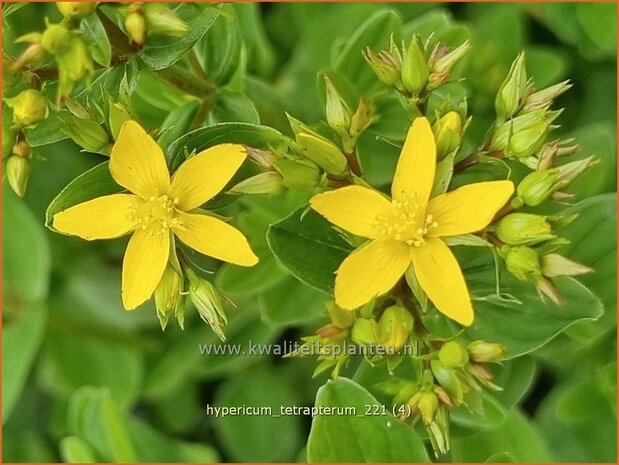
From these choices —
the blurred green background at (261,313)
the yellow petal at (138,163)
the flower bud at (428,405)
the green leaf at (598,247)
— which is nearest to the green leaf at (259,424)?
the blurred green background at (261,313)

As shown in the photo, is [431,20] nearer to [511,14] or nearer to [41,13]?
[511,14]

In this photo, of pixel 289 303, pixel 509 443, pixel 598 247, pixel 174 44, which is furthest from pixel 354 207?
pixel 509 443

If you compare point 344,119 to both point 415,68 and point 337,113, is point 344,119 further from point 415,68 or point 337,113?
point 415,68

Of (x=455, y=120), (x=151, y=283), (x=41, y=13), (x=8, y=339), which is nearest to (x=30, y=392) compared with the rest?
(x=8, y=339)

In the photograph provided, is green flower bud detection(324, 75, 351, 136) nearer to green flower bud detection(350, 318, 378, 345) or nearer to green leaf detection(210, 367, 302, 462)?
green flower bud detection(350, 318, 378, 345)

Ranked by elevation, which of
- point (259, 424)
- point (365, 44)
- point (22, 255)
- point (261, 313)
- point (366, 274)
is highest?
point (365, 44)

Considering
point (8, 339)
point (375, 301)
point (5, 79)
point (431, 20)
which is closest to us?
point (5, 79)

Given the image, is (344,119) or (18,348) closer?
(344,119)
